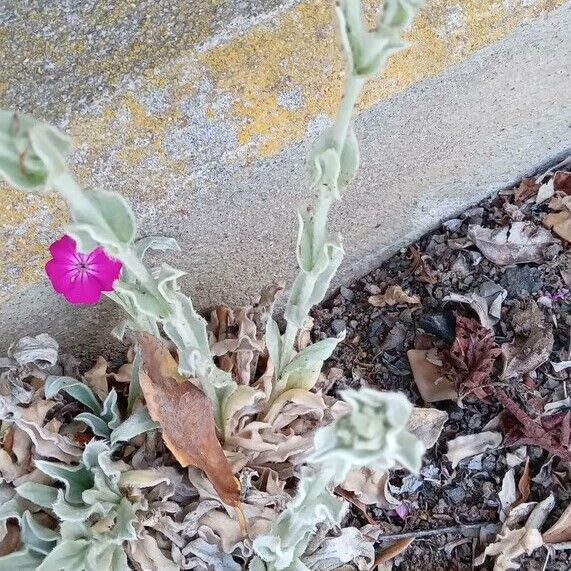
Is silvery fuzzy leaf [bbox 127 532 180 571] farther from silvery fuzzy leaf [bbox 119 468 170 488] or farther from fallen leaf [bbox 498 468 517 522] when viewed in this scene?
fallen leaf [bbox 498 468 517 522]

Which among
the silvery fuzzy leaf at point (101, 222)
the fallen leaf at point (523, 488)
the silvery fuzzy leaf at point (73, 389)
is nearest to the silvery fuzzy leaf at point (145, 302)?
the silvery fuzzy leaf at point (101, 222)

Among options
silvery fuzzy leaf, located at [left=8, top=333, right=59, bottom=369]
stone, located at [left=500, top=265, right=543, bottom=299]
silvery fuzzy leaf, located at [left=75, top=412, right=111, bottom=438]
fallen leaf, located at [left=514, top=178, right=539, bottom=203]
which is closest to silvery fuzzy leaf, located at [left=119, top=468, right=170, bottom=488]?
silvery fuzzy leaf, located at [left=75, top=412, right=111, bottom=438]

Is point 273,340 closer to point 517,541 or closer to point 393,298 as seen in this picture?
point 393,298

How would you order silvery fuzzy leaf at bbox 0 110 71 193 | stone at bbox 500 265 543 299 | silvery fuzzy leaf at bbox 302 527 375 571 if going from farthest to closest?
stone at bbox 500 265 543 299
silvery fuzzy leaf at bbox 302 527 375 571
silvery fuzzy leaf at bbox 0 110 71 193

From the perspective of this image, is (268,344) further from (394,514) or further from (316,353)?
(394,514)

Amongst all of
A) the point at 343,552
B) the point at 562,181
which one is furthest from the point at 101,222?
the point at 562,181

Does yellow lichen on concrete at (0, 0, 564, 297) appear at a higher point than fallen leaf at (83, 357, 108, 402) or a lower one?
higher
